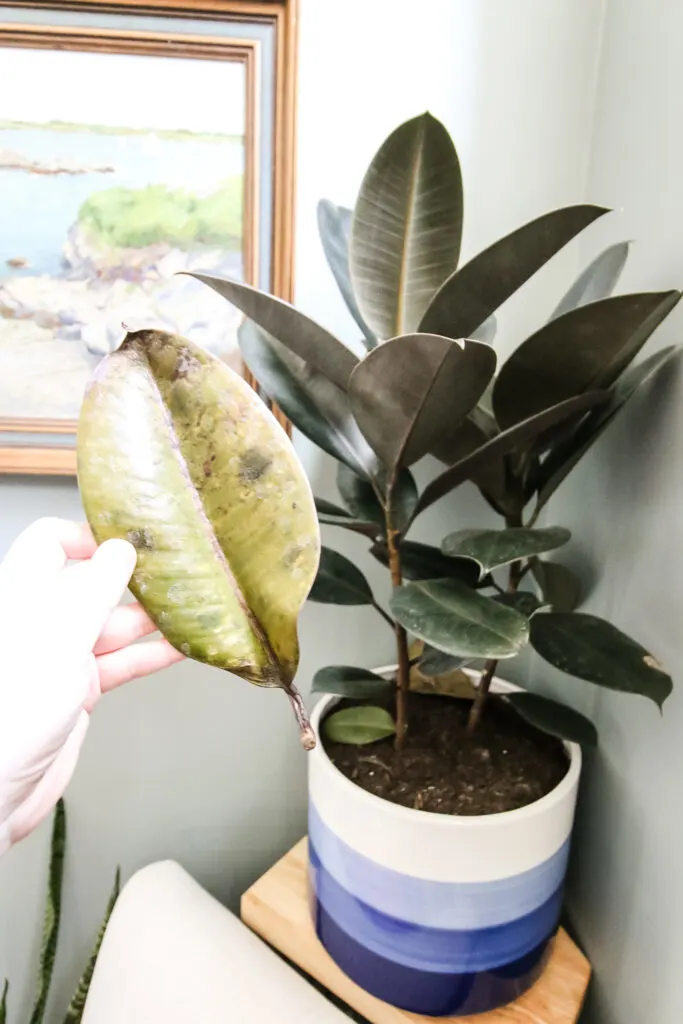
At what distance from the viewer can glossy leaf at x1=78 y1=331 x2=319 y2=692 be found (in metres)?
0.46

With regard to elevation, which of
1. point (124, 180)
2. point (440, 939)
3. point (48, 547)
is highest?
point (124, 180)

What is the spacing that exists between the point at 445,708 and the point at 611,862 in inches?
8.9

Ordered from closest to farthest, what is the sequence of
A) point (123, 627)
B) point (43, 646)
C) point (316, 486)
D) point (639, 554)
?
point (43, 646)
point (123, 627)
point (639, 554)
point (316, 486)

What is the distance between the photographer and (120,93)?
73 cm

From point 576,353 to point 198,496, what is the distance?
31 centimetres

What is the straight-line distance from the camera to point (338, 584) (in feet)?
2.42

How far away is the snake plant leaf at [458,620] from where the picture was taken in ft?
1.51

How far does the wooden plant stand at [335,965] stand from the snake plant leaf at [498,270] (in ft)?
2.07

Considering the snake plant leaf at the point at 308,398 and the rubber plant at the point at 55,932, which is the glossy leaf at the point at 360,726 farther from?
the rubber plant at the point at 55,932

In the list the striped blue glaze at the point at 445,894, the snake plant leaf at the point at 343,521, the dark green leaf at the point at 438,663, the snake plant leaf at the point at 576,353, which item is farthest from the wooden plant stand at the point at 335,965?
the snake plant leaf at the point at 576,353

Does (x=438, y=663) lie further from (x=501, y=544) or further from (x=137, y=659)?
(x=137, y=659)

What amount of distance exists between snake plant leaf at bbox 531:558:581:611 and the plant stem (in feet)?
0.06

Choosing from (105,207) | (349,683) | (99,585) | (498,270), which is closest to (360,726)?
(349,683)

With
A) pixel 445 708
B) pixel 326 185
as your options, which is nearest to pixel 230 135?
pixel 326 185
